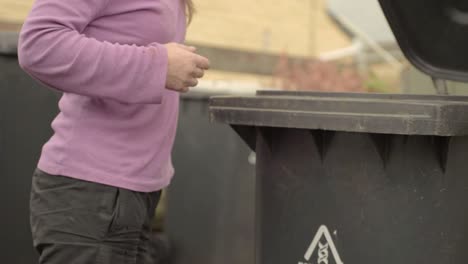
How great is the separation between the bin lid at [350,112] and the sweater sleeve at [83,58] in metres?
0.31

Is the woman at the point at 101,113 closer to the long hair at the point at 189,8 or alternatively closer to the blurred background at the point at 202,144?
the long hair at the point at 189,8

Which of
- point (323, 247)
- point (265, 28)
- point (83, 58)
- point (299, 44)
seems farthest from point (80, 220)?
point (299, 44)

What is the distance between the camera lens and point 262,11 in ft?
27.1

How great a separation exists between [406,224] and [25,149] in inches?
60.6

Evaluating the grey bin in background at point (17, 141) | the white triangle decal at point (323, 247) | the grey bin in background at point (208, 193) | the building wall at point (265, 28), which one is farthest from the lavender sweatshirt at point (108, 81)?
the building wall at point (265, 28)

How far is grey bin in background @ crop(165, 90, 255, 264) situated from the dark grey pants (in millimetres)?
1972

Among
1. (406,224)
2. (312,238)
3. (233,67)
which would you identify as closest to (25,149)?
(312,238)

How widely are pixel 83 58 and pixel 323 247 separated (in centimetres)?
78

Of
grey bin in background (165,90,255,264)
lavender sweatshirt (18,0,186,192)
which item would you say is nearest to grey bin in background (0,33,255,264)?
grey bin in background (165,90,255,264)

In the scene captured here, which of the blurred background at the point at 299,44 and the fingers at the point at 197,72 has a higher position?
the blurred background at the point at 299,44

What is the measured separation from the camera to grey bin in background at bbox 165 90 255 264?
3.71 metres

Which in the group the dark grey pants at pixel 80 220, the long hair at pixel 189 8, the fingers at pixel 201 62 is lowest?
the dark grey pants at pixel 80 220

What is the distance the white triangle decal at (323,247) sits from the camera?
1812 millimetres

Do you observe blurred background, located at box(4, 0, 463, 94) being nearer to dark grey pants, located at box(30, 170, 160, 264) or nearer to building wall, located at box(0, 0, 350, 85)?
building wall, located at box(0, 0, 350, 85)
